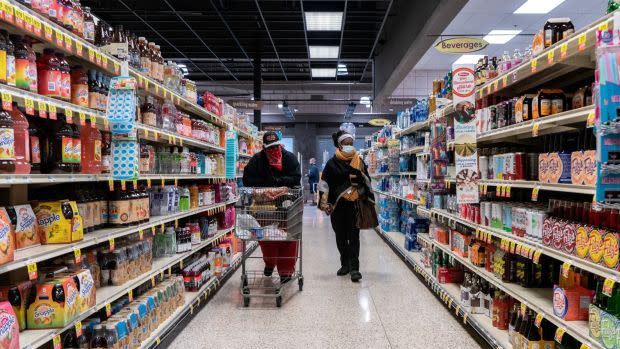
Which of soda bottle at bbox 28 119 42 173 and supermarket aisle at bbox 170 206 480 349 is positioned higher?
soda bottle at bbox 28 119 42 173

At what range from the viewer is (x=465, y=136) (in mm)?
3826

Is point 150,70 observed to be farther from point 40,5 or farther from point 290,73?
point 290,73

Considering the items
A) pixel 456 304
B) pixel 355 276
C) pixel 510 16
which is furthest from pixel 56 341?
pixel 510 16

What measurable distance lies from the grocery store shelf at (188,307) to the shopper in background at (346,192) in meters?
1.52

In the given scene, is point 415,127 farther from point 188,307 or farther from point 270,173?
point 188,307

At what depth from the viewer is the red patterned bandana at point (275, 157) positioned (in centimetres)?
548

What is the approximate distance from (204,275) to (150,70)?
7.46 feet

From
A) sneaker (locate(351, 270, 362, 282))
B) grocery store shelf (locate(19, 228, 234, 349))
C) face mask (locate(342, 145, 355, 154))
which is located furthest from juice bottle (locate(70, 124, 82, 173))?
sneaker (locate(351, 270, 362, 282))

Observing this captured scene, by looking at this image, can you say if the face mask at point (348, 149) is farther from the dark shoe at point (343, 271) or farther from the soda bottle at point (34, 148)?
the soda bottle at point (34, 148)

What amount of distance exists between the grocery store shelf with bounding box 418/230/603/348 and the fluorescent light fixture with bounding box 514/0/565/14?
606 cm

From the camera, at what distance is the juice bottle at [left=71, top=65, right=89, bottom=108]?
107 inches

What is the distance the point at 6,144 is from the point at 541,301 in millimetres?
3076

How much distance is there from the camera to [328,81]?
18312 millimetres

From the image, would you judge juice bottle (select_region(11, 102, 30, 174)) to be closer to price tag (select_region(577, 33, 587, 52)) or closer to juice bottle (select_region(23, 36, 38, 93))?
juice bottle (select_region(23, 36, 38, 93))
